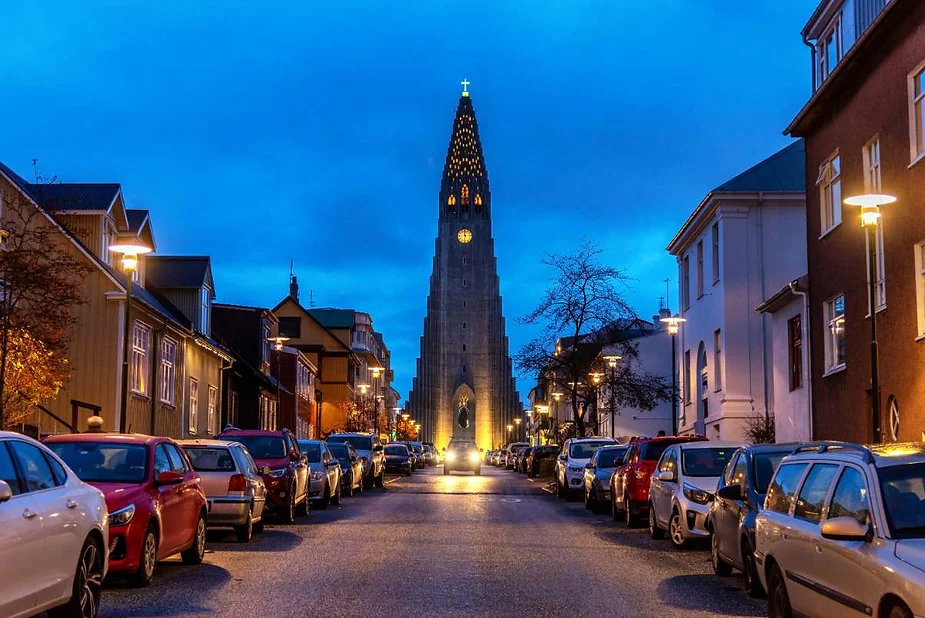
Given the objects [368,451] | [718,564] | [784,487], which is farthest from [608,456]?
[784,487]

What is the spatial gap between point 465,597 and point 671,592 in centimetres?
221

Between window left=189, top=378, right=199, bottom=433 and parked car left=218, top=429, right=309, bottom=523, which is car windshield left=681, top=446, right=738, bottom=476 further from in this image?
window left=189, top=378, right=199, bottom=433

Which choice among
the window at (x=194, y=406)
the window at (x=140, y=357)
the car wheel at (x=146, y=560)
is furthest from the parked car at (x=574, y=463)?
the car wheel at (x=146, y=560)

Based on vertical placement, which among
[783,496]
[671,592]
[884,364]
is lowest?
[671,592]

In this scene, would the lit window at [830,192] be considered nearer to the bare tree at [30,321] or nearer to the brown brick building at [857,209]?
the brown brick building at [857,209]

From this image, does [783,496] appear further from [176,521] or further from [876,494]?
[176,521]

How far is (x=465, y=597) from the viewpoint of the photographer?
12070mm

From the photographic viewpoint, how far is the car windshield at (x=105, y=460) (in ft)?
43.4

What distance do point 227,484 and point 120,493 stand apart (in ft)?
18.0

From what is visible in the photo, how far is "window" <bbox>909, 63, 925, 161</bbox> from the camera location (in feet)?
70.3

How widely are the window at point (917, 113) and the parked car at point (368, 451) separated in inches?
866

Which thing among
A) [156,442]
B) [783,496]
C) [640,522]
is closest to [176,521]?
[156,442]

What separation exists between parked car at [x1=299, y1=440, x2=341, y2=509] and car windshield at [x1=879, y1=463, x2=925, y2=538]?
19895mm

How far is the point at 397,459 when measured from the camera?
5912cm
